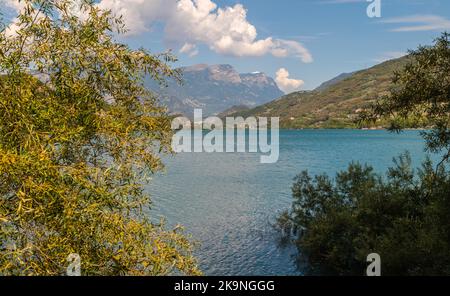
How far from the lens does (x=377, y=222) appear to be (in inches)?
1319

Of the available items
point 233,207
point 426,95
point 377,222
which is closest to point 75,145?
point 426,95

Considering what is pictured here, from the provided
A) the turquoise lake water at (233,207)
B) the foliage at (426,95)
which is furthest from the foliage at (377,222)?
the turquoise lake water at (233,207)

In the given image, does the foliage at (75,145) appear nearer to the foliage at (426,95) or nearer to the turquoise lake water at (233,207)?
the turquoise lake water at (233,207)

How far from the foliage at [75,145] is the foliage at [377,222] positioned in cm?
1596

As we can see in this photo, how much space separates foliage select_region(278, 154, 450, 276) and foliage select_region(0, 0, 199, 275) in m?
16.0

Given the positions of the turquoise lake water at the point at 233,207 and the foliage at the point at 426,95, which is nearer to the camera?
the foliage at the point at 426,95

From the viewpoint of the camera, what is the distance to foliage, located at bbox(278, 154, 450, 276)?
24688 mm

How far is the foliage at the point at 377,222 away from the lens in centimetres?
2469

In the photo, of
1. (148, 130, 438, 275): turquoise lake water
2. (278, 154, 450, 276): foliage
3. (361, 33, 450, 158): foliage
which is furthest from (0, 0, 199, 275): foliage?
(278, 154, 450, 276): foliage

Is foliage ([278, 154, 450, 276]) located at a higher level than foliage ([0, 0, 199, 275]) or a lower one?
lower

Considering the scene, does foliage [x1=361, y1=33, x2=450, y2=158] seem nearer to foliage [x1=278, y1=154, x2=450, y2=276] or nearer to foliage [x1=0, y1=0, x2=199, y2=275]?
foliage [x1=278, y1=154, x2=450, y2=276]

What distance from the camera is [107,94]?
12.8 meters
